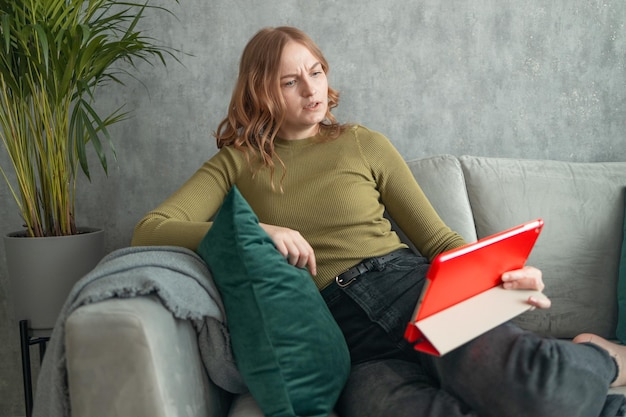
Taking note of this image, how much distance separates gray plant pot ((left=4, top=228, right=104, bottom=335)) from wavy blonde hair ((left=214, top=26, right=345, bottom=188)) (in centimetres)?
51

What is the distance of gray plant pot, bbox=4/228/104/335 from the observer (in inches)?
62.9

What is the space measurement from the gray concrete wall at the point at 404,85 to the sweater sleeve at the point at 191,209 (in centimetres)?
44

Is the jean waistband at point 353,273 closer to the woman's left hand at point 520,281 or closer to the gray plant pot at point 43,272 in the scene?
the woman's left hand at point 520,281

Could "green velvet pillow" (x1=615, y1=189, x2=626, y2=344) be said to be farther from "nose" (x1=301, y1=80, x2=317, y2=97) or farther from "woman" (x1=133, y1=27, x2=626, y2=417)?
"nose" (x1=301, y1=80, x2=317, y2=97)

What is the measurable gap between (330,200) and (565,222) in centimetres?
72

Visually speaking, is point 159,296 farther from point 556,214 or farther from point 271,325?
point 556,214

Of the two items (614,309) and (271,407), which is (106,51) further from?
(614,309)

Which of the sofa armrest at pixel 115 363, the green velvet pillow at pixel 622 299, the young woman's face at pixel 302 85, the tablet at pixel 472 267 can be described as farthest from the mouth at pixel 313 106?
the green velvet pillow at pixel 622 299

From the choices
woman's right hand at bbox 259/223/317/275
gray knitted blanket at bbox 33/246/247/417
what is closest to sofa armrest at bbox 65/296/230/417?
gray knitted blanket at bbox 33/246/247/417

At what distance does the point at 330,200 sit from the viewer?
1.47 m

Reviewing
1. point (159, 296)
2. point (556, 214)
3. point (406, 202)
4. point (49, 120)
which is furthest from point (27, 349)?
point (556, 214)

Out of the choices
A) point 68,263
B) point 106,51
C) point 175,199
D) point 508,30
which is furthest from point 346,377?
point 508,30

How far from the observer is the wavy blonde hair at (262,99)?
1522 mm

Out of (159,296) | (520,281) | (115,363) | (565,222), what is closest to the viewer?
(115,363)
